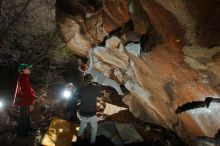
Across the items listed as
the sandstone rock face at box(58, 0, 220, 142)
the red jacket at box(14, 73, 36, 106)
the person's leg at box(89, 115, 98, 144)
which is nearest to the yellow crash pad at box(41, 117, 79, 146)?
the person's leg at box(89, 115, 98, 144)

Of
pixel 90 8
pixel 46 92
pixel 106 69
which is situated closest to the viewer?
pixel 90 8

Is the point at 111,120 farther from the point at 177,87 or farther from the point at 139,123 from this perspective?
the point at 177,87

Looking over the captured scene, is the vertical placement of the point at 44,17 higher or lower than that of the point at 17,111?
higher

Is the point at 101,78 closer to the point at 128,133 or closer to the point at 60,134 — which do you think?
the point at 128,133

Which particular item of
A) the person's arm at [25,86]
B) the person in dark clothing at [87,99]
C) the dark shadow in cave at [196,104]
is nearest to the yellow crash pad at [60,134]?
the person in dark clothing at [87,99]

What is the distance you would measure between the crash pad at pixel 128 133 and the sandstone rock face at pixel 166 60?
3.04ft

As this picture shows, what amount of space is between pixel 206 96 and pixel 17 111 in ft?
21.1

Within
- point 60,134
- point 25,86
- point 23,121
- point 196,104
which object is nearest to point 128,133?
point 60,134

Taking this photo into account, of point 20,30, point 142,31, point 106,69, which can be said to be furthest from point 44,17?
point 142,31

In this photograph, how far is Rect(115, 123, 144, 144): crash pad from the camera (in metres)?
8.39

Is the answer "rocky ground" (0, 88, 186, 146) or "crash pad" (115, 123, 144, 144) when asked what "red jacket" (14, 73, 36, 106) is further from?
"crash pad" (115, 123, 144, 144)

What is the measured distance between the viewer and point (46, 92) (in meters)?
11.8

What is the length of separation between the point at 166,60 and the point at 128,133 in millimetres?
3273

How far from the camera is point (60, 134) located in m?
8.03
